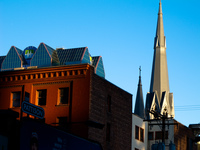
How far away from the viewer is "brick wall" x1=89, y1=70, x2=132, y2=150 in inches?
2454

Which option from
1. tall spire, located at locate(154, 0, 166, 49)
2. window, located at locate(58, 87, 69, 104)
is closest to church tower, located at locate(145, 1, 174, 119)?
tall spire, located at locate(154, 0, 166, 49)

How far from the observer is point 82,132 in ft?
196

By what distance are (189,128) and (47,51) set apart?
3514cm

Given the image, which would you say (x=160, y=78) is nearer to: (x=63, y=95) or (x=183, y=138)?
(x=183, y=138)

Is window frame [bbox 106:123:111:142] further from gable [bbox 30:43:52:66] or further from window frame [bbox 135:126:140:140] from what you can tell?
gable [bbox 30:43:52:66]

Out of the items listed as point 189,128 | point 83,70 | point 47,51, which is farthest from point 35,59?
point 189,128

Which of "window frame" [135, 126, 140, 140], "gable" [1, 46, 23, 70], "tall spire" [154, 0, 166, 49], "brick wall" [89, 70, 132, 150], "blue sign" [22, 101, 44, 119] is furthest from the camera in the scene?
"tall spire" [154, 0, 166, 49]

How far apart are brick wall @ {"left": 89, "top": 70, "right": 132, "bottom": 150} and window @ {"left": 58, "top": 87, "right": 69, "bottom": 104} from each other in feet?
11.0

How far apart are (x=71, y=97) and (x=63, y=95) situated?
1369 mm

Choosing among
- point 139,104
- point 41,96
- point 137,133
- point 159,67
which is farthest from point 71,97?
point 159,67

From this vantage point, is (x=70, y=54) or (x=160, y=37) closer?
(x=70, y=54)

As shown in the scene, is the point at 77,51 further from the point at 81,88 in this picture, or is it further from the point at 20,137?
the point at 20,137

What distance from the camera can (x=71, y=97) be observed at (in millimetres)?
62406

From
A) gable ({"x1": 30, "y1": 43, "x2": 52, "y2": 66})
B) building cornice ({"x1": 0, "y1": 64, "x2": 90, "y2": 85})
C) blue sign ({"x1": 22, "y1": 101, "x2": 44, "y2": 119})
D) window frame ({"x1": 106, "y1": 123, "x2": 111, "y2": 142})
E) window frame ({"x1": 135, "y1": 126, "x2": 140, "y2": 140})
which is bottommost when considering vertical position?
blue sign ({"x1": 22, "y1": 101, "x2": 44, "y2": 119})
